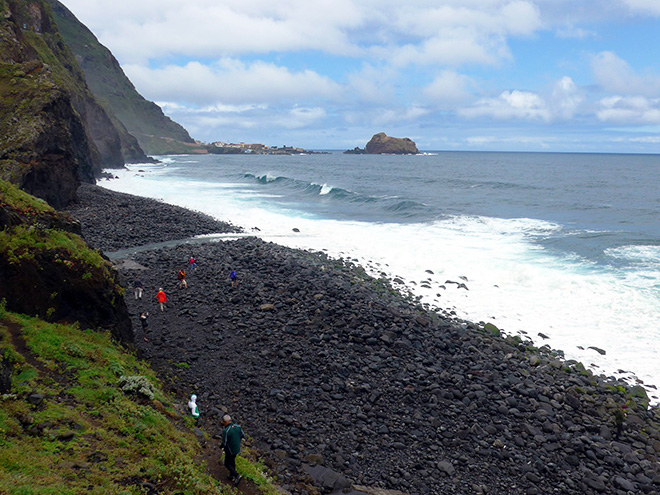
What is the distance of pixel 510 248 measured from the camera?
34.3 m

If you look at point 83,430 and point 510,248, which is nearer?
point 83,430

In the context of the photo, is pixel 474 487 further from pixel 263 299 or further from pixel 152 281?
pixel 152 281

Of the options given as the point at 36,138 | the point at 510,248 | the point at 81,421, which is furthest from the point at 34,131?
the point at 510,248

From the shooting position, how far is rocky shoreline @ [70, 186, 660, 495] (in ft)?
36.5

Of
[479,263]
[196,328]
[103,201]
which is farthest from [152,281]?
[103,201]

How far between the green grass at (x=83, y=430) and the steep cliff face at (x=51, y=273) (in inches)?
30.3

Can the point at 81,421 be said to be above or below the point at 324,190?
below

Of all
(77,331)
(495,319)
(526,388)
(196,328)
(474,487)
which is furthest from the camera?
(495,319)

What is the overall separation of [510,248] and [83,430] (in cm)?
3195

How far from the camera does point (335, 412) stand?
12750mm


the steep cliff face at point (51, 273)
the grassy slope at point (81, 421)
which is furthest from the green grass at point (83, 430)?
the steep cliff face at point (51, 273)

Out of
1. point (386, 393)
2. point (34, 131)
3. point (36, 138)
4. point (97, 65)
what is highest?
point (97, 65)

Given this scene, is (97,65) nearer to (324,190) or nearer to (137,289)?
(324,190)

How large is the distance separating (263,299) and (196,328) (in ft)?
11.0
